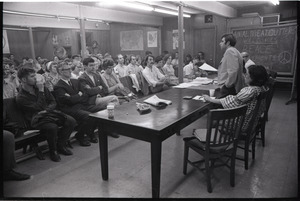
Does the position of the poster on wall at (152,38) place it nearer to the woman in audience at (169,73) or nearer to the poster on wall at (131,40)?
the poster on wall at (131,40)

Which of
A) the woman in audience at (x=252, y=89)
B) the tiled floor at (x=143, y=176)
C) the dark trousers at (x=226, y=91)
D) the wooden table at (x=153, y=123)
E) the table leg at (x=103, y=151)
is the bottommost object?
the tiled floor at (x=143, y=176)

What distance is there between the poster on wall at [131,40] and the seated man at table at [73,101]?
7035 millimetres

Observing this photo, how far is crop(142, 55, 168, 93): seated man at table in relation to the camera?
5391 millimetres

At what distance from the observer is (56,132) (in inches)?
122

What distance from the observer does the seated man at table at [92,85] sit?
3794mm

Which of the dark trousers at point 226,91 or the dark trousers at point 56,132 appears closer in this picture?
the dark trousers at point 56,132

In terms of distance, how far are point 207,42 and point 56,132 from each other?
7.63 metres

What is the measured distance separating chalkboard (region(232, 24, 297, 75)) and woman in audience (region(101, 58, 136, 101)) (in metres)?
4.78

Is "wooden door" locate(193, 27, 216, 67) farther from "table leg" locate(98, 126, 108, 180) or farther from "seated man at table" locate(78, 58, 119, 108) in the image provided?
"table leg" locate(98, 126, 108, 180)

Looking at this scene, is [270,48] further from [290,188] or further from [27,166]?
[27,166]

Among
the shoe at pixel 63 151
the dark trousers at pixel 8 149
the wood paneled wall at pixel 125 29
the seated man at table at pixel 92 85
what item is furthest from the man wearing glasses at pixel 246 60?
the wood paneled wall at pixel 125 29

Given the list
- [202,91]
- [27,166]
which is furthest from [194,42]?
[27,166]

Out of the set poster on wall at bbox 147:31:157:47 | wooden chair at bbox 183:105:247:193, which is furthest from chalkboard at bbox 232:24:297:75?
wooden chair at bbox 183:105:247:193

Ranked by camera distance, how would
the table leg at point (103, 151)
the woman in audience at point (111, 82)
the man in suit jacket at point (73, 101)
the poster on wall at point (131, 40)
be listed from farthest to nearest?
the poster on wall at point (131, 40) < the woman in audience at point (111, 82) < the man in suit jacket at point (73, 101) < the table leg at point (103, 151)
